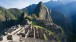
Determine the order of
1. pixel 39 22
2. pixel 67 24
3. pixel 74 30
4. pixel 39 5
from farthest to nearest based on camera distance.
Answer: pixel 39 5 < pixel 67 24 < pixel 74 30 < pixel 39 22

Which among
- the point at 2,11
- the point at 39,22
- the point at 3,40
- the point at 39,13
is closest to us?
the point at 3,40

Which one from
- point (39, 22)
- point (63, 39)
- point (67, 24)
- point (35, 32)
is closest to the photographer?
point (35, 32)

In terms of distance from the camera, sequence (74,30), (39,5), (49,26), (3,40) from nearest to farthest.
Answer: (3,40) < (49,26) < (74,30) < (39,5)

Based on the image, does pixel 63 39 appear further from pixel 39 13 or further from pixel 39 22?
pixel 39 13

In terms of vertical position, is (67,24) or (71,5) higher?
(71,5)

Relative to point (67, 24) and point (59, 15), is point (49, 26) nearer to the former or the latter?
point (67, 24)

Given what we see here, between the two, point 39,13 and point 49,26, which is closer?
point 49,26

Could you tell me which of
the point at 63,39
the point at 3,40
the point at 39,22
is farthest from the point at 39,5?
the point at 3,40

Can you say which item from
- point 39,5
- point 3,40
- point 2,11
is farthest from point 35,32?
point 2,11

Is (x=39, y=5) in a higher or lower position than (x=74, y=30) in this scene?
higher
